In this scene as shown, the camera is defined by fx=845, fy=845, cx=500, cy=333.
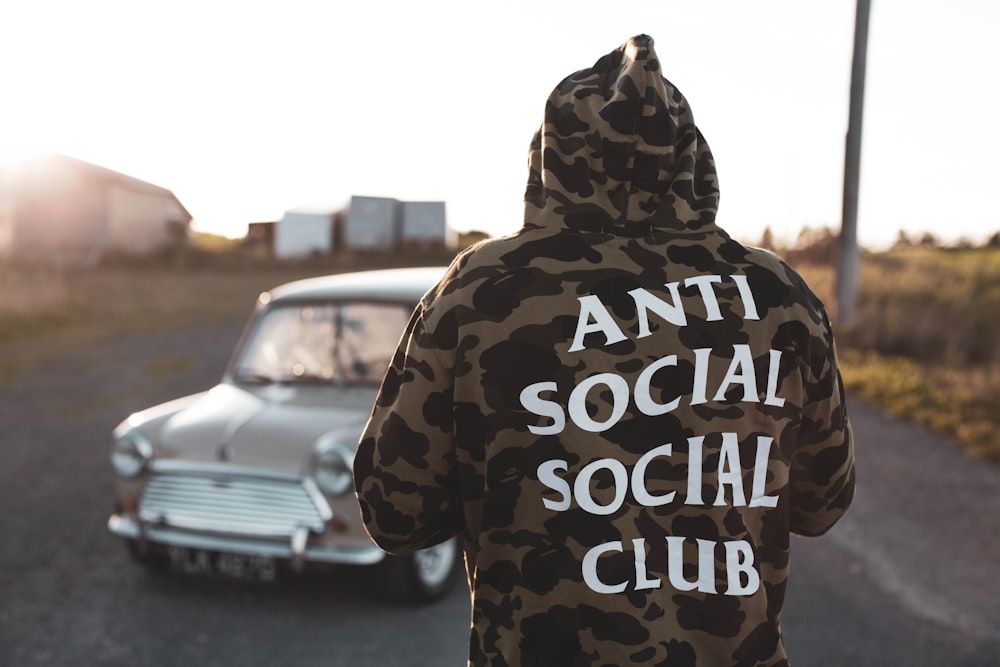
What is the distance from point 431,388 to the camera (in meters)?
1.53

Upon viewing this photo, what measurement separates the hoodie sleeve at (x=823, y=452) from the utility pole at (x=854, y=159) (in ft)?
33.5

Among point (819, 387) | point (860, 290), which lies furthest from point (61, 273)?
point (819, 387)

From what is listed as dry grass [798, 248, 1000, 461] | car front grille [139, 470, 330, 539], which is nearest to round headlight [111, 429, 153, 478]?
car front grille [139, 470, 330, 539]

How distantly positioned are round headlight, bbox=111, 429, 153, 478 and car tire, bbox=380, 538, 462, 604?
1305 millimetres

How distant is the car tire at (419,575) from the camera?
4.02 meters

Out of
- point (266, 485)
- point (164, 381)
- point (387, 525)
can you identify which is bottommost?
point (164, 381)

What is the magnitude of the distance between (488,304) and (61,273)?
21.5 metres

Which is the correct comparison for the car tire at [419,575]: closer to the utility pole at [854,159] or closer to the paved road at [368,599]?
the paved road at [368,599]

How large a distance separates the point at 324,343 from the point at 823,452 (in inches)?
138

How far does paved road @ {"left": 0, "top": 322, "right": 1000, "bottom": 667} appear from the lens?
12.1ft

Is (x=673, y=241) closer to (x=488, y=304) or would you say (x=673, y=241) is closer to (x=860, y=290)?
(x=488, y=304)

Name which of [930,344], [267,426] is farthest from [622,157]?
[930,344]

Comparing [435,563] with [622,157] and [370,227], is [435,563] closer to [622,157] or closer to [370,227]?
[622,157]

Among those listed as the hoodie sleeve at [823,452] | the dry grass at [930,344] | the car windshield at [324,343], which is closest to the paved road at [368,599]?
the car windshield at [324,343]
